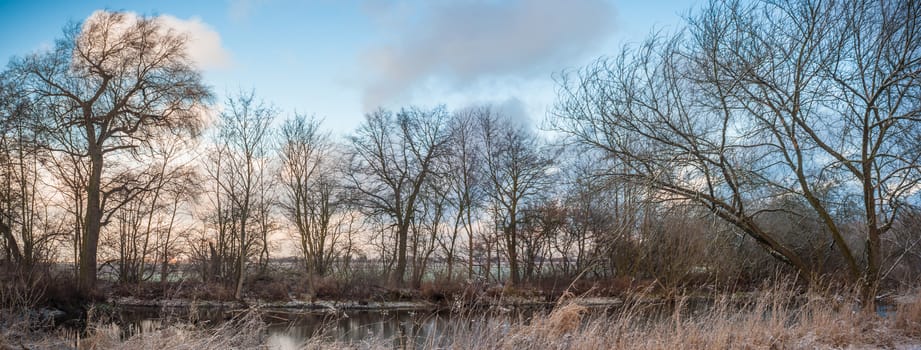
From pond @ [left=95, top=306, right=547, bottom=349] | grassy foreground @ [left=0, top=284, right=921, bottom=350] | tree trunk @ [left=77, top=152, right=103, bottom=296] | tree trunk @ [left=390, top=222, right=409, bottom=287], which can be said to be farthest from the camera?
tree trunk @ [left=390, top=222, right=409, bottom=287]

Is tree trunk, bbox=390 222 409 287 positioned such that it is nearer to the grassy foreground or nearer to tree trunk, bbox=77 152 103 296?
tree trunk, bbox=77 152 103 296

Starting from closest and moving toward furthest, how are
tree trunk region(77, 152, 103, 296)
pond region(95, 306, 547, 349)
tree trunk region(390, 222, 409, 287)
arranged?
pond region(95, 306, 547, 349)
tree trunk region(77, 152, 103, 296)
tree trunk region(390, 222, 409, 287)

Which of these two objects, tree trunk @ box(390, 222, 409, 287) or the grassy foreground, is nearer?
the grassy foreground

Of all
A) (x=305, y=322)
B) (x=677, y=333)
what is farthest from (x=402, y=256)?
(x=677, y=333)

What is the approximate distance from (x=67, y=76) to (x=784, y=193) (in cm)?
2008

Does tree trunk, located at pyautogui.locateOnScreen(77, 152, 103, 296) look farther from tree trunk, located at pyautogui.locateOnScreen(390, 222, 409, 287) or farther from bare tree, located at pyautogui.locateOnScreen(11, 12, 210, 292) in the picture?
tree trunk, located at pyautogui.locateOnScreen(390, 222, 409, 287)

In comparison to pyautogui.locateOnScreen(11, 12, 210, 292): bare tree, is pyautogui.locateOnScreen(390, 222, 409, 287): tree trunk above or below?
below

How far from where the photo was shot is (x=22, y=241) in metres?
18.3

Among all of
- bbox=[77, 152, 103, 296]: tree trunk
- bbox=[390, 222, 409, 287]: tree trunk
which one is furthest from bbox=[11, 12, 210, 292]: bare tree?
bbox=[390, 222, 409, 287]: tree trunk

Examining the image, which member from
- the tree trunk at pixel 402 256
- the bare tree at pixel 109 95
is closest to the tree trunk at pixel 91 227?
the bare tree at pixel 109 95

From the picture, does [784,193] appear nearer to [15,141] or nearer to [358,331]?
[358,331]

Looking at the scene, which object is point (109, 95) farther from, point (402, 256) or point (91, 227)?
point (402, 256)

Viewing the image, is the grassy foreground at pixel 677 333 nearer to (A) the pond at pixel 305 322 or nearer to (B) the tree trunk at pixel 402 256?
(A) the pond at pixel 305 322

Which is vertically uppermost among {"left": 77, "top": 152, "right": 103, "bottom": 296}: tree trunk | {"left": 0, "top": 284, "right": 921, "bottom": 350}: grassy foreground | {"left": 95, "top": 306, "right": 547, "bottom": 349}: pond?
{"left": 77, "top": 152, "right": 103, "bottom": 296}: tree trunk
